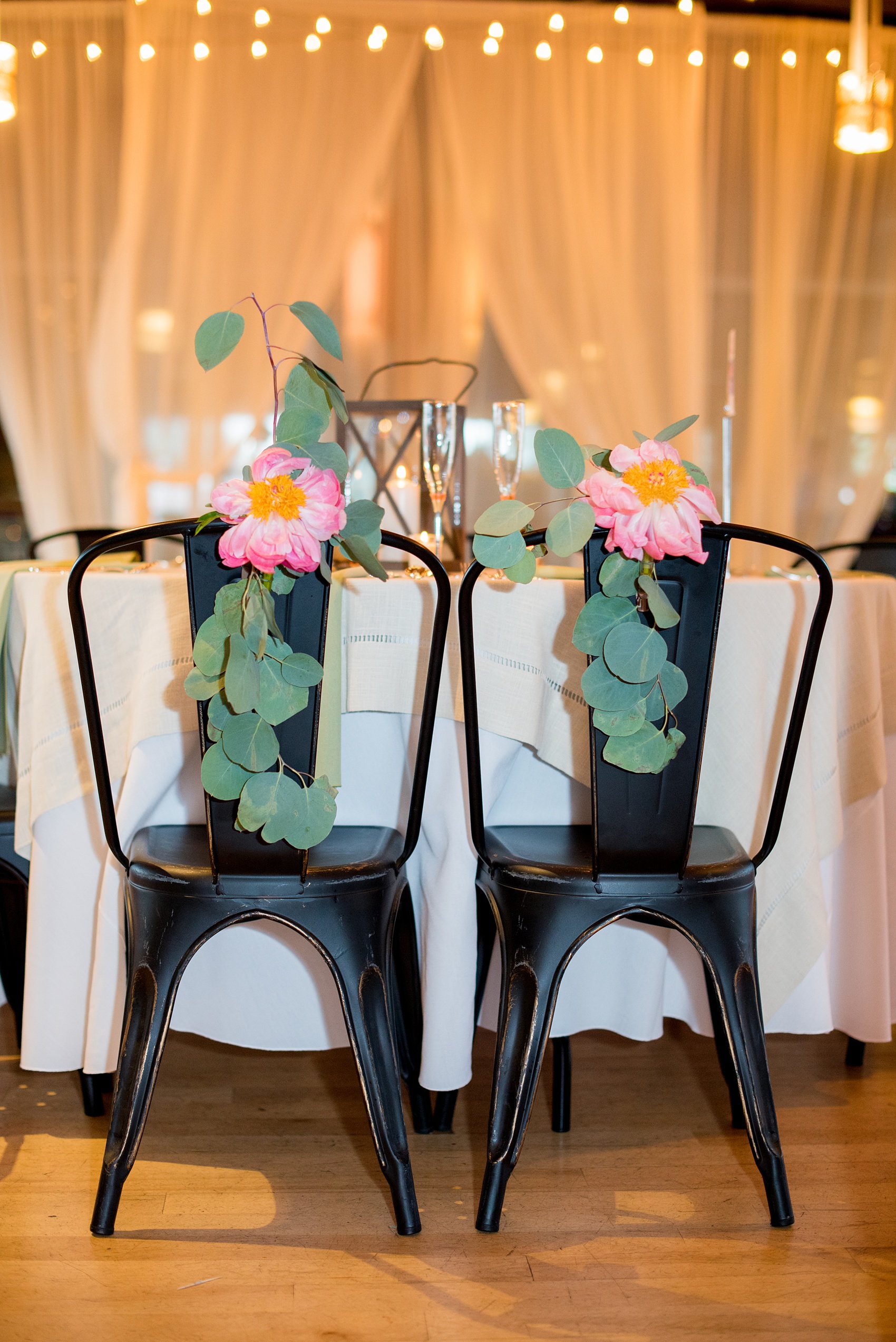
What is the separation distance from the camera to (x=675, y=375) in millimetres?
4219

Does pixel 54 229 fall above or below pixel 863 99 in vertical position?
below

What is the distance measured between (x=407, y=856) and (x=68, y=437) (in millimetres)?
3250

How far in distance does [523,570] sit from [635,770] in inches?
9.8

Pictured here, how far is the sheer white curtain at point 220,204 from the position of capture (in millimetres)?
4008

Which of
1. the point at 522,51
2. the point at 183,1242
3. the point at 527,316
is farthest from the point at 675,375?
the point at 183,1242

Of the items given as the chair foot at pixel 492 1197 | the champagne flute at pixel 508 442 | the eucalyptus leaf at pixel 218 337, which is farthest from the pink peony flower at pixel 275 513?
the chair foot at pixel 492 1197

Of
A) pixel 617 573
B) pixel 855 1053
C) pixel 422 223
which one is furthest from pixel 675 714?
pixel 422 223

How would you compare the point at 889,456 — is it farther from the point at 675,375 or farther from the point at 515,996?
the point at 515,996

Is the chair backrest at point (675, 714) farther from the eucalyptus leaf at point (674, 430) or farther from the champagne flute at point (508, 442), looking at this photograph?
the champagne flute at point (508, 442)

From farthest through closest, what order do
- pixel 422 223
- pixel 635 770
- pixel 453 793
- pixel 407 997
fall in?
pixel 422 223 → pixel 407 997 → pixel 453 793 → pixel 635 770

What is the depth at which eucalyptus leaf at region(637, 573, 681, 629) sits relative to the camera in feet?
3.80

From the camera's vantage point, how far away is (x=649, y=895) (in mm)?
1247

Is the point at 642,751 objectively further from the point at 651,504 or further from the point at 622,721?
the point at 651,504

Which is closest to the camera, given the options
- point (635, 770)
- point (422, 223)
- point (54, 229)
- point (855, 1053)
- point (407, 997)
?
point (635, 770)
